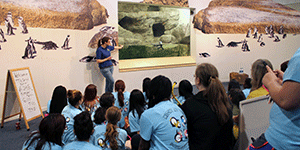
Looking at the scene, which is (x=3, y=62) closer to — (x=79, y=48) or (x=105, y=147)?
(x=79, y=48)

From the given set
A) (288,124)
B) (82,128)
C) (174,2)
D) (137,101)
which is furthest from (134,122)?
(174,2)

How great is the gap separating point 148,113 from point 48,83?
437cm

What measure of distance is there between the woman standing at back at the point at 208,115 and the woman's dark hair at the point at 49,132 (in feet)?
3.29

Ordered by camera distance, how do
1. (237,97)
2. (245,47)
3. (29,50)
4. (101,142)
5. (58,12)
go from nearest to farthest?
(101,142) → (237,97) → (29,50) → (58,12) → (245,47)

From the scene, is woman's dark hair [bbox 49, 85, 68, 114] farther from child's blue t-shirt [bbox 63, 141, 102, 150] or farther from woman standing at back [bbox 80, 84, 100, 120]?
child's blue t-shirt [bbox 63, 141, 102, 150]

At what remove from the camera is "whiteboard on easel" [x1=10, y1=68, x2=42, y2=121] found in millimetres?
4227

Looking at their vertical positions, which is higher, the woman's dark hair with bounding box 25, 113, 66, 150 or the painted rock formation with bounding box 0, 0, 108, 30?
the painted rock formation with bounding box 0, 0, 108, 30

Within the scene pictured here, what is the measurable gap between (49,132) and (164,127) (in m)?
0.92

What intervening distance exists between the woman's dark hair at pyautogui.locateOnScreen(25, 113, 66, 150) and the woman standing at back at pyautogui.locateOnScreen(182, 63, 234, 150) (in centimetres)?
100

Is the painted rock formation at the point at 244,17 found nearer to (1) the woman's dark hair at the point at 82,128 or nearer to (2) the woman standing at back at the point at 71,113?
(2) the woman standing at back at the point at 71,113

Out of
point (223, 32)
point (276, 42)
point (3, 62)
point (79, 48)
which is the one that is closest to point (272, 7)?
point (276, 42)

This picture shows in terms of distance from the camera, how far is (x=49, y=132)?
1.83m

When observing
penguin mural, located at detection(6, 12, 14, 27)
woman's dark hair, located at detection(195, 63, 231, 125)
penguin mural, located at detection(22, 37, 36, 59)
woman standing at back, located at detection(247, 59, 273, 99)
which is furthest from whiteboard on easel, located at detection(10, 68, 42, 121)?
woman standing at back, located at detection(247, 59, 273, 99)

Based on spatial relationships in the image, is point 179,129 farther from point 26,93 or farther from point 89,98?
point 26,93
